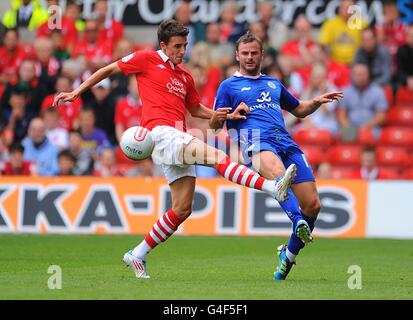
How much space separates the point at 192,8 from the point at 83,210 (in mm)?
5870

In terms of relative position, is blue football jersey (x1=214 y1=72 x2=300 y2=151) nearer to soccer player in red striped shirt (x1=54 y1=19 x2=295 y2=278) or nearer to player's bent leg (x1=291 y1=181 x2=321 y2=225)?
soccer player in red striped shirt (x1=54 y1=19 x2=295 y2=278)

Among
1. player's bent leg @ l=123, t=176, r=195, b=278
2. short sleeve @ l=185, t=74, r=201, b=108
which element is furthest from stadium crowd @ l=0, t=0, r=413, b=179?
player's bent leg @ l=123, t=176, r=195, b=278

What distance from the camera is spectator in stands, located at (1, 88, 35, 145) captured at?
20719 millimetres

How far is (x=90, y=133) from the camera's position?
2047 cm

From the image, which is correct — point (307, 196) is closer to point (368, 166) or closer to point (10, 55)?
point (368, 166)

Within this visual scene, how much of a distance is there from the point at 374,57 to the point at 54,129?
20.3 feet

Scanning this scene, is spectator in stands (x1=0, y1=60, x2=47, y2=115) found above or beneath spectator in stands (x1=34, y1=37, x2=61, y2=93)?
beneath

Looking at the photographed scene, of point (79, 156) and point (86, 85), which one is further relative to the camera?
point (79, 156)

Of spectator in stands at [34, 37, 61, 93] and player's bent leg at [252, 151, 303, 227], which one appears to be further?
spectator in stands at [34, 37, 61, 93]

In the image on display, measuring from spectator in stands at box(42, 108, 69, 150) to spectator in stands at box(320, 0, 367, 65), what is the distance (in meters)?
5.41

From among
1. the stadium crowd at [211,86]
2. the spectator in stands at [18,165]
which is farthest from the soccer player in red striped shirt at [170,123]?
the spectator in stands at [18,165]

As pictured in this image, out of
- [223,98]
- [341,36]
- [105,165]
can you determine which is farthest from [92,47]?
[223,98]

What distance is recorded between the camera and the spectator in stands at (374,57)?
20734 mm
